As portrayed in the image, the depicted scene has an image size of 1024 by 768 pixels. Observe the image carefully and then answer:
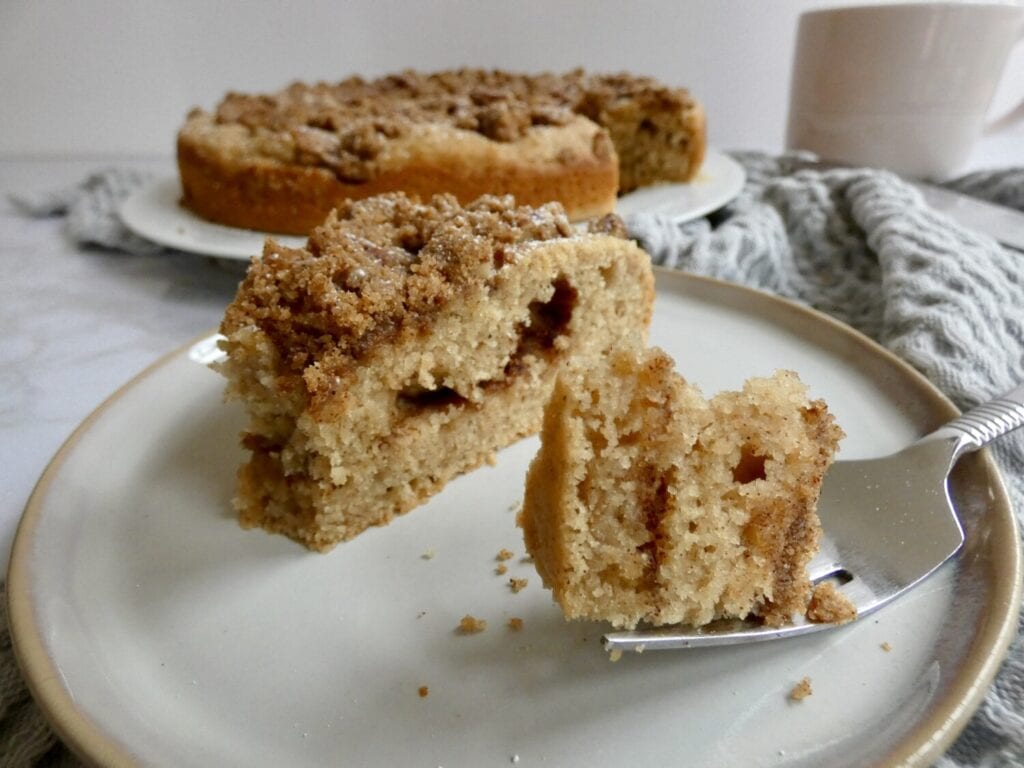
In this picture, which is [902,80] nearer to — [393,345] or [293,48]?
[393,345]

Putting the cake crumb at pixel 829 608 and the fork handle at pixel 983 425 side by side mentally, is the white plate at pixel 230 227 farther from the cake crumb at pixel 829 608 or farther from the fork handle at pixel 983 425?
the cake crumb at pixel 829 608

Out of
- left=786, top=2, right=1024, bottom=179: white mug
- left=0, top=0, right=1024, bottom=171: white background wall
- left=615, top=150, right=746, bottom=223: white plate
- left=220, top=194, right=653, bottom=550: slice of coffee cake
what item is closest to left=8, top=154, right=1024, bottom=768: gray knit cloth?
left=615, top=150, right=746, bottom=223: white plate

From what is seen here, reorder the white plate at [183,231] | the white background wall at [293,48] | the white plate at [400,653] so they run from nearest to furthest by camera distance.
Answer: the white plate at [400,653] < the white plate at [183,231] < the white background wall at [293,48]

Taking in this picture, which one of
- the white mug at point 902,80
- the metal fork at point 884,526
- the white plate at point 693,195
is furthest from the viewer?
the white mug at point 902,80

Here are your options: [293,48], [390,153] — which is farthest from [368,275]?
[293,48]

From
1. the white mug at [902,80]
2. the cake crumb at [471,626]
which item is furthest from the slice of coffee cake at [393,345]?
the white mug at [902,80]

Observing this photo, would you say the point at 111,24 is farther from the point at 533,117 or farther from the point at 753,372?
the point at 753,372

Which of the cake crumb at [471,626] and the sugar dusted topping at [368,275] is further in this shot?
the sugar dusted topping at [368,275]
